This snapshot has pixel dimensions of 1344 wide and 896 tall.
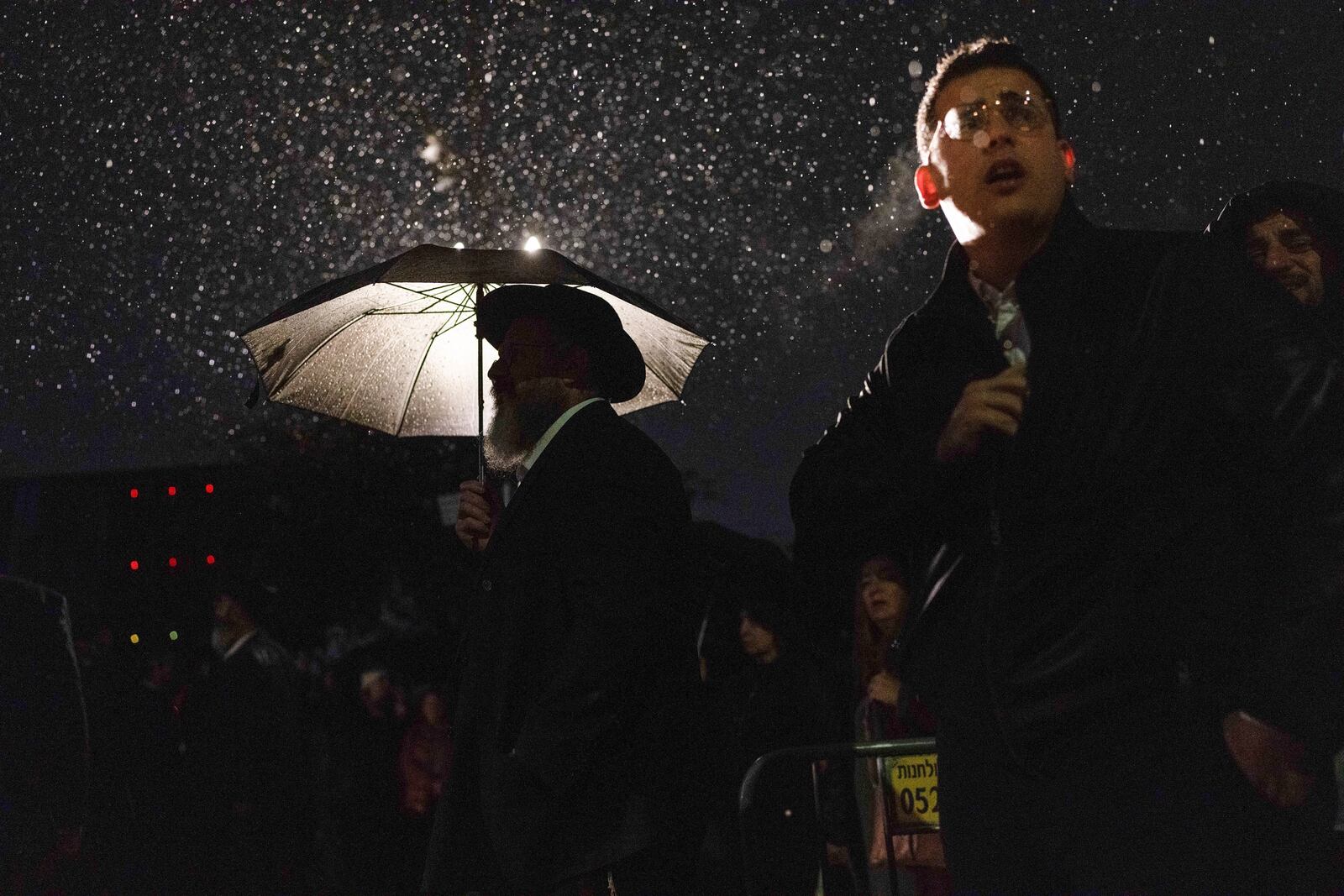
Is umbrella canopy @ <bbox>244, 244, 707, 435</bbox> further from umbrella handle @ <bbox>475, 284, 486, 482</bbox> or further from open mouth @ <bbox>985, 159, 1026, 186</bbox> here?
open mouth @ <bbox>985, 159, 1026, 186</bbox>

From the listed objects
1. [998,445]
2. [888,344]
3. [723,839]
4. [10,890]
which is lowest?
[723,839]

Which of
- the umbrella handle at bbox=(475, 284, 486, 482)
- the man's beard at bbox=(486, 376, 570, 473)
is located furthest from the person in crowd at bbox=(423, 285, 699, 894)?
the umbrella handle at bbox=(475, 284, 486, 482)

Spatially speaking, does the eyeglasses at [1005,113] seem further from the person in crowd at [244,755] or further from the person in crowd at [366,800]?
the person in crowd at [366,800]

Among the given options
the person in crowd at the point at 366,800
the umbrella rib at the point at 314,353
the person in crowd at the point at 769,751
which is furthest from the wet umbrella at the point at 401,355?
the person in crowd at the point at 366,800

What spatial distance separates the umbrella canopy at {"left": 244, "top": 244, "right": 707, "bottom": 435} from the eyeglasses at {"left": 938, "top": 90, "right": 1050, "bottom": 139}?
262 cm

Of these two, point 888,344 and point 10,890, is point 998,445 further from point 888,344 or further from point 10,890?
point 10,890

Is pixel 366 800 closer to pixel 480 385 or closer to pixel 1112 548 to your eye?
pixel 480 385

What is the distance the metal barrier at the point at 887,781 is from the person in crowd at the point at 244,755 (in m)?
3.45

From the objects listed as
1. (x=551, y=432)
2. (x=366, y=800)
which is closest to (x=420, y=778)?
(x=366, y=800)

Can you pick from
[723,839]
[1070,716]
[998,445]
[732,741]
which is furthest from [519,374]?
[723,839]

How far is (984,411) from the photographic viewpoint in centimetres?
216

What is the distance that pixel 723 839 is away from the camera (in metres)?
8.20

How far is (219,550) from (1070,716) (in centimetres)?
739

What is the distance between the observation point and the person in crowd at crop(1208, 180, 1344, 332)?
3.72 meters
